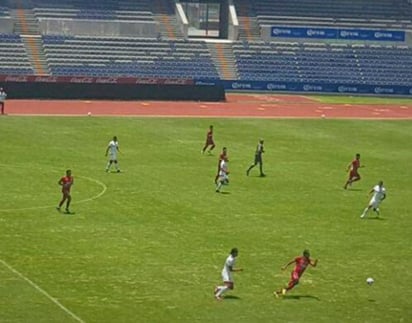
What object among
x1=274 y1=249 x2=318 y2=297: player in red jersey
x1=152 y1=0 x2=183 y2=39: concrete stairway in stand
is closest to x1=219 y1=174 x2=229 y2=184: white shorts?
x1=274 y1=249 x2=318 y2=297: player in red jersey

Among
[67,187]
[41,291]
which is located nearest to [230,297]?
[41,291]

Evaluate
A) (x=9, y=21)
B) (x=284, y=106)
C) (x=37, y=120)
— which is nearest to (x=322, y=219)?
(x=37, y=120)

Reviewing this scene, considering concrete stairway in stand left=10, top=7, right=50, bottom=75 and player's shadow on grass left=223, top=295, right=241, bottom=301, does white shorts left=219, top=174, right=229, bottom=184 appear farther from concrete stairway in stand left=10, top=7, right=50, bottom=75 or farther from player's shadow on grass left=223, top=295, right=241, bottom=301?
concrete stairway in stand left=10, top=7, right=50, bottom=75

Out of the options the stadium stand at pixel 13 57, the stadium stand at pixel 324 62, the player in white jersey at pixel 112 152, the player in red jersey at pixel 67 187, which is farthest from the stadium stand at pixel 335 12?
the player in red jersey at pixel 67 187

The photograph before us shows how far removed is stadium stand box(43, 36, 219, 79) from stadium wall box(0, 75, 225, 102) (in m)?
8.53

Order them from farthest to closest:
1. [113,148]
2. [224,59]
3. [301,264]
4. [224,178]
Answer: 1. [224,59]
2. [113,148]
3. [224,178]
4. [301,264]

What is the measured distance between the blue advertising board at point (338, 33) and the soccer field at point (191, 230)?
39.7m

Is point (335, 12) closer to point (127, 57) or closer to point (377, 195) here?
point (127, 57)

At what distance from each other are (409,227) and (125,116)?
35.9m

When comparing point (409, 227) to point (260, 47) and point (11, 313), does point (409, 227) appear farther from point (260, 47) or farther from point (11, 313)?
point (260, 47)

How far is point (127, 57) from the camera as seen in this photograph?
99000 millimetres

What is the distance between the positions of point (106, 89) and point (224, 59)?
63.8ft

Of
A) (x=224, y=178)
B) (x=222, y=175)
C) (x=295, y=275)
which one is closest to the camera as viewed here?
(x=295, y=275)

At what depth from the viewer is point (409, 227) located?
42438 mm
